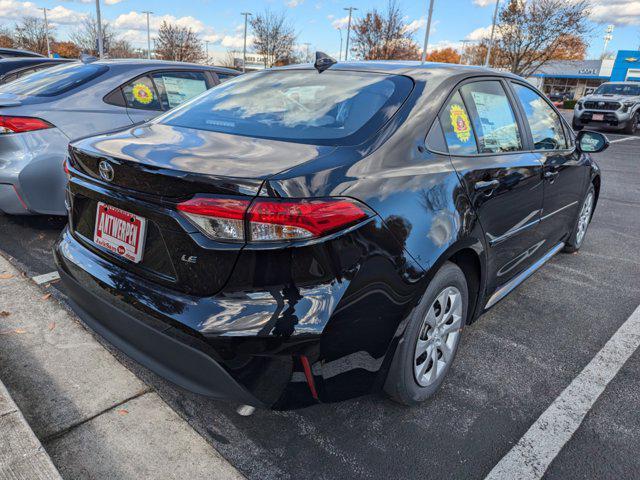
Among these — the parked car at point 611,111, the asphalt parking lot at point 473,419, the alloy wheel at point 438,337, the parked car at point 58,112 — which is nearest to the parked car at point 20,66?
the parked car at point 58,112

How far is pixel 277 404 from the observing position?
5.76ft

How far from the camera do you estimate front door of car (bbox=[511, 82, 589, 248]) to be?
3.16m

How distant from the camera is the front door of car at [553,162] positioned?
316 centimetres

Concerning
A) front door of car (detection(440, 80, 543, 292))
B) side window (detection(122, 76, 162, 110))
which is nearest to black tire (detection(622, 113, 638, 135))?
front door of car (detection(440, 80, 543, 292))

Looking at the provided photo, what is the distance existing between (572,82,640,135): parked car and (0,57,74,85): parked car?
16189 millimetres

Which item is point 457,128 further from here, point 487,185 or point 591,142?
point 591,142

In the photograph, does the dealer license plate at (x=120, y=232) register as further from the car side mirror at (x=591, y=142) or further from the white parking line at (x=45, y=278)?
the car side mirror at (x=591, y=142)

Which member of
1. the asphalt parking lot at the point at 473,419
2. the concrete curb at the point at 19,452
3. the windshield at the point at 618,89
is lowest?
the asphalt parking lot at the point at 473,419

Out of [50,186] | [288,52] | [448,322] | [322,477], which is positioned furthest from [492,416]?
[288,52]

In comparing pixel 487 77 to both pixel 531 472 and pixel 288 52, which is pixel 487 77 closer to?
pixel 531 472

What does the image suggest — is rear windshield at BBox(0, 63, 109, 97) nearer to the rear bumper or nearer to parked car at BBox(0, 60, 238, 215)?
parked car at BBox(0, 60, 238, 215)

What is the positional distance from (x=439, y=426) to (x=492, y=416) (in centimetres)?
29

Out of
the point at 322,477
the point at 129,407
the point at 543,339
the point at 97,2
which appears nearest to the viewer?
the point at 322,477

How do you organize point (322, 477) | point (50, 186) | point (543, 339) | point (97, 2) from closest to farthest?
Result: point (322, 477)
point (543, 339)
point (50, 186)
point (97, 2)
